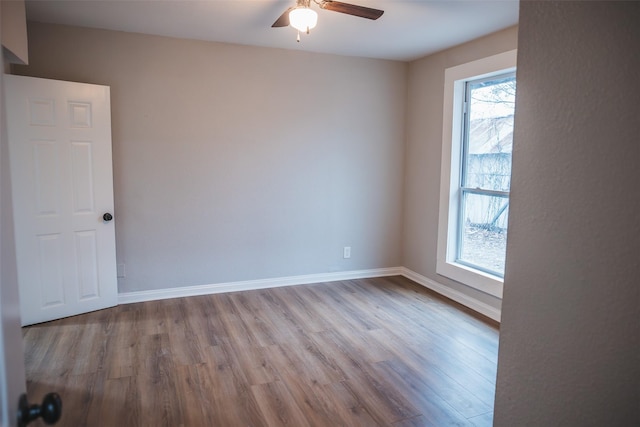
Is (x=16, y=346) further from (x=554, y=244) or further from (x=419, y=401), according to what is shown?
(x=419, y=401)

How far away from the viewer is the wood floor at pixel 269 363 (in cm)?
229

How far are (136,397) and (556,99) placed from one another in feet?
8.48

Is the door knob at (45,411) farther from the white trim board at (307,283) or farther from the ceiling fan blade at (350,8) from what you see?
the white trim board at (307,283)

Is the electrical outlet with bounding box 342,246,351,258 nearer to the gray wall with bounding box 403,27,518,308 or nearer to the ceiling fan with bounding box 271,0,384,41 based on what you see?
the gray wall with bounding box 403,27,518,308

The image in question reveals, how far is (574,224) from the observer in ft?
2.74

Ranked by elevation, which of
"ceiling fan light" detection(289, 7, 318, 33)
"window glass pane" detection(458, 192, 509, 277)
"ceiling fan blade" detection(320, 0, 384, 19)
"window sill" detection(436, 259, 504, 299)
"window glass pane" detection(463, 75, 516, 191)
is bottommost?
"window sill" detection(436, 259, 504, 299)

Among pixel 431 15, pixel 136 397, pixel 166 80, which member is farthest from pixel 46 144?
pixel 431 15

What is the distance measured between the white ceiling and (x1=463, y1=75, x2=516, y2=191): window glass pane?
1.69ft

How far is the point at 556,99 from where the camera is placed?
0.86 meters

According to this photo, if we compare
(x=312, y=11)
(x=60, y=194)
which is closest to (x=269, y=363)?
(x=60, y=194)

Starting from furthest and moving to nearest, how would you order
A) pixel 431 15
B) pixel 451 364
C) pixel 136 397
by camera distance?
pixel 431 15 → pixel 451 364 → pixel 136 397

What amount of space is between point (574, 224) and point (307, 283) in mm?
3984

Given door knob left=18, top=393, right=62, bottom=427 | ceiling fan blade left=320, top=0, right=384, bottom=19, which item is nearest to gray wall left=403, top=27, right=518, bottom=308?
ceiling fan blade left=320, top=0, right=384, bottom=19

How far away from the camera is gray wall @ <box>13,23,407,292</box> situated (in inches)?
152
